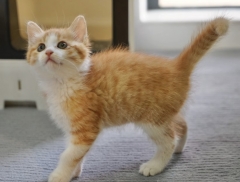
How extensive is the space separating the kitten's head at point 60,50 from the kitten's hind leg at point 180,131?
0.32 metres

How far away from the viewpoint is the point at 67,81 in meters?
1.04

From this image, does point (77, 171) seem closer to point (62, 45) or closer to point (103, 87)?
point (103, 87)

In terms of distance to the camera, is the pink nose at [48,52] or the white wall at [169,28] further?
the white wall at [169,28]

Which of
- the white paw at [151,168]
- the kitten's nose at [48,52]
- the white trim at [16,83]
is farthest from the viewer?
the white trim at [16,83]

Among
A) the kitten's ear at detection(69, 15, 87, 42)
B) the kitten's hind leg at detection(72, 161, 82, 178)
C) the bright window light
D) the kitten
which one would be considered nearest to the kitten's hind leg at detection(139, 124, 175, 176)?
the kitten

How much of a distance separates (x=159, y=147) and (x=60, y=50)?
391mm

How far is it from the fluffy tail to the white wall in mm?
1521

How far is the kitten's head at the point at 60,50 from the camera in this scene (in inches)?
38.8

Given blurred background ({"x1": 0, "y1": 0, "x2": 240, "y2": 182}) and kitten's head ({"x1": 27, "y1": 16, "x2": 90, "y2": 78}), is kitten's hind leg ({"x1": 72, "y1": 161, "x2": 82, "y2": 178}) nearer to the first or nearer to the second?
blurred background ({"x1": 0, "y1": 0, "x2": 240, "y2": 182})

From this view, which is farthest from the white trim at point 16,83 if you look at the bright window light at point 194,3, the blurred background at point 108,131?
the bright window light at point 194,3

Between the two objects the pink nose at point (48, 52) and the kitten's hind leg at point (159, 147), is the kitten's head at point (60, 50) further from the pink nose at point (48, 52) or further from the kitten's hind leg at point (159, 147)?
the kitten's hind leg at point (159, 147)

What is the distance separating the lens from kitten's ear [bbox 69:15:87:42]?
1.05 m

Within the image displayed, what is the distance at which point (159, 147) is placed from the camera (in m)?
1.10

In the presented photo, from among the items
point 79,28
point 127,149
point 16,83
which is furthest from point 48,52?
point 16,83
